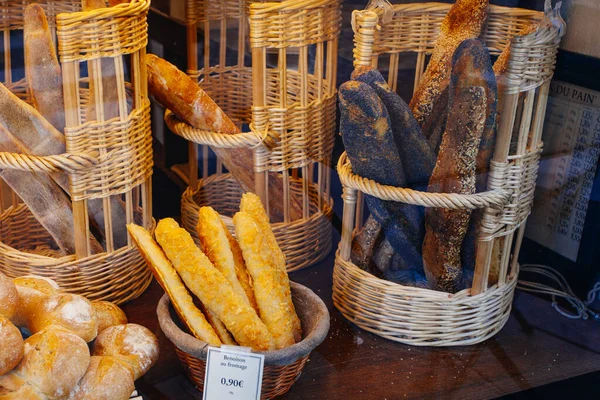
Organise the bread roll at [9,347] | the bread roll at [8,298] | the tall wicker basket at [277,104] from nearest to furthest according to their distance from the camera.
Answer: the bread roll at [9,347] < the bread roll at [8,298] < the tall wicker basket at [277,104]

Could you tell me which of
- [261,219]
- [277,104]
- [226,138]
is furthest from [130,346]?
[277,104]

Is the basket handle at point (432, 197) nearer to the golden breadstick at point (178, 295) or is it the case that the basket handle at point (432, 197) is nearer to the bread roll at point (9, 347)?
the golden breadstick at point (178, 295)

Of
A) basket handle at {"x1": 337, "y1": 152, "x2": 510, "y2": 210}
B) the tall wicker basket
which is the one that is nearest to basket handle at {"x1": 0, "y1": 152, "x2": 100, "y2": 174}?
the tall wicker basket

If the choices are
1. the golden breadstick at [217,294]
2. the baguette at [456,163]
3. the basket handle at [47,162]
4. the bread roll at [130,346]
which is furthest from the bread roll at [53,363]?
the baguette at [456,163]

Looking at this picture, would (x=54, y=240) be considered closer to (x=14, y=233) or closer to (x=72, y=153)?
(x=14, y=233)

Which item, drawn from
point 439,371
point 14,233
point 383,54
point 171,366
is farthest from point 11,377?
point 383,54

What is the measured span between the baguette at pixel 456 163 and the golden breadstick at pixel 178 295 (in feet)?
1.50

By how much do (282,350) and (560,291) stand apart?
2.55ft

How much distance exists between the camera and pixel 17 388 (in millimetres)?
944

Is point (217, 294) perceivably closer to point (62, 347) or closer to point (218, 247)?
point (218, 247)

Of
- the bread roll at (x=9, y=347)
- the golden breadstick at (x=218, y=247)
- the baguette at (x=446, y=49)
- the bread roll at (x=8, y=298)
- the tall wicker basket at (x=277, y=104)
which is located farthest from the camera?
the tall wicker basket at (x=277, y=104)

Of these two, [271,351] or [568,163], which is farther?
[568,163]

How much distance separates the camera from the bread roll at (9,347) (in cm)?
92

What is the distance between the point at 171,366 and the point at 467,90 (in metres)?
0.74
